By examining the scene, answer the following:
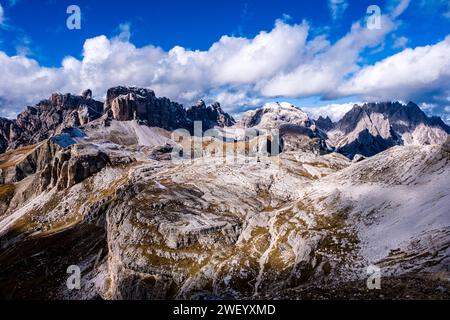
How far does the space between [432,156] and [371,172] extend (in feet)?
53.3

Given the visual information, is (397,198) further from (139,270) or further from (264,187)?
(139,270)

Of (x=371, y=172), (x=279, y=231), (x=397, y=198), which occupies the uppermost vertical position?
(x=371, y=172)

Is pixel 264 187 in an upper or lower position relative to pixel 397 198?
upper

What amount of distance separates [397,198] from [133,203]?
73.6 metres

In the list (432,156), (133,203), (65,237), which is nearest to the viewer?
(432,156)

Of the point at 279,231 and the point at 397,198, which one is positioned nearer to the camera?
the point at 397,198

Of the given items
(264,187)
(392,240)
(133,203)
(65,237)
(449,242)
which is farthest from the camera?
(65,237)

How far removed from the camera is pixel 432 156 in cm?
9044

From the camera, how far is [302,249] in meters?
79.9
